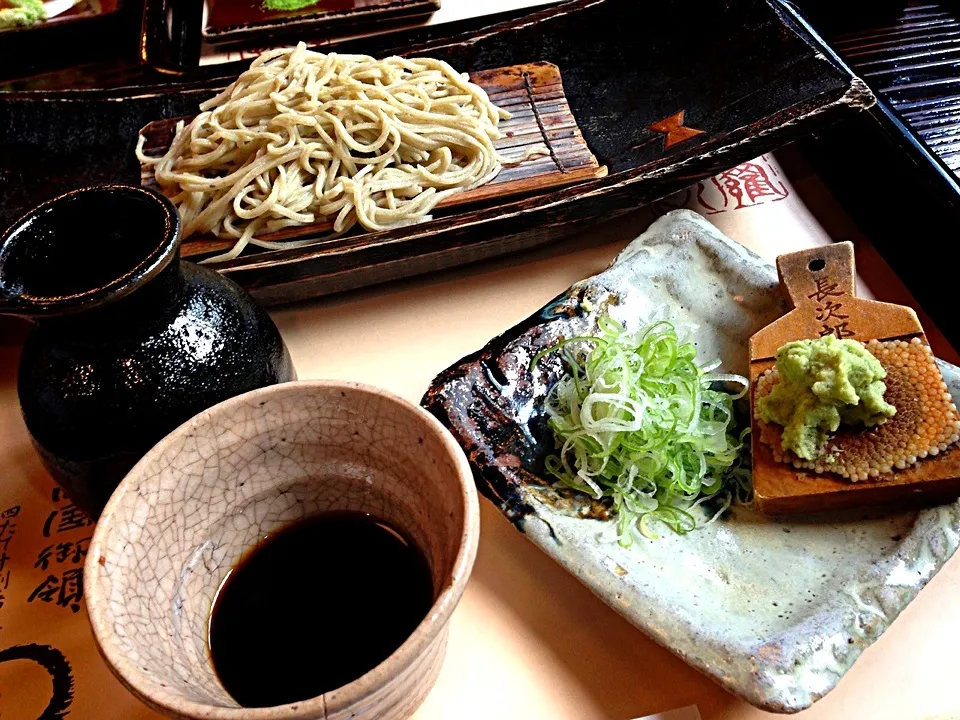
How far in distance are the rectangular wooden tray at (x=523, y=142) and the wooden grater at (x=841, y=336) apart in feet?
2.43

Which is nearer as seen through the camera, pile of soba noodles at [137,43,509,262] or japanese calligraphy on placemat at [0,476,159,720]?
japanese calligraphy on placemat at [0,476,159,720]

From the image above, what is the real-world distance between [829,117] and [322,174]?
4.40 ft

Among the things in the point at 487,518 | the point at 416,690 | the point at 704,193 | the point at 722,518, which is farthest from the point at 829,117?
the point at 416,690

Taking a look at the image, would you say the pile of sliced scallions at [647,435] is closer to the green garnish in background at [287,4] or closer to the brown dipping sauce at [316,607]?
the brown dipping sauce at [316,607]

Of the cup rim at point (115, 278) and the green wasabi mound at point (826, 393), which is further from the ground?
Answer: the cup rim at point (115, 278)

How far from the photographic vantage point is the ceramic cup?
2.94ft

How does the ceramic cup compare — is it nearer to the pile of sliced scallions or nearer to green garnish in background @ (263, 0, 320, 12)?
the pile of sliced scallions


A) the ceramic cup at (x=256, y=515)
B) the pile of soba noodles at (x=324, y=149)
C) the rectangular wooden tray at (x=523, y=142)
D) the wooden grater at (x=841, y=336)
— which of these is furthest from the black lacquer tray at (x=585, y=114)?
the ceramic cup at (x=256, y=515)

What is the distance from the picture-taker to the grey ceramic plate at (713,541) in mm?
1119

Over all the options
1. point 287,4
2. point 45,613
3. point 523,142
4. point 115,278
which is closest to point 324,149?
point 523,142

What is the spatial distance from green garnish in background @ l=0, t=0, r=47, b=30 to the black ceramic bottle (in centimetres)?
217

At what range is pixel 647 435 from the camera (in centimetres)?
145

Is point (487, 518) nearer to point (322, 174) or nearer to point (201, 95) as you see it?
point (322, 174)

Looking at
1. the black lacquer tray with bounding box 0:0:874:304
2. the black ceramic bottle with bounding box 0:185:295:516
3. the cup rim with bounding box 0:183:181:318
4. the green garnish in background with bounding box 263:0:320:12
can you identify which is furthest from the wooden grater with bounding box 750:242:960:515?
the green garnish in background with bounding box 263:0:320:12
